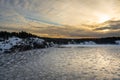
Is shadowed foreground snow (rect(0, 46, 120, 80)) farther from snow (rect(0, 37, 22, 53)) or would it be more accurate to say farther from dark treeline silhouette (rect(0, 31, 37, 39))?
dark treeline silhouette (rect(0, 31, 37, 39))

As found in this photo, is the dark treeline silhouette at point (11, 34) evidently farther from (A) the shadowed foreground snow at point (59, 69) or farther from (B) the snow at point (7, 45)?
(A) the shadowed foreground snow at point (59, 69)

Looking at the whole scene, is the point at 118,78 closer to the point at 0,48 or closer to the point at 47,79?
the point at 47,79

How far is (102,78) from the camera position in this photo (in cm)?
1666

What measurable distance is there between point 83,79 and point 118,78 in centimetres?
342

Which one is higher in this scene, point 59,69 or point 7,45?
point 7,45

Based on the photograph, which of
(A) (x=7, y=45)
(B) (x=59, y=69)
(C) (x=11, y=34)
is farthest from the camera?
(C) (x=11, y=34)

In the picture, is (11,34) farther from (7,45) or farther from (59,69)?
(59,69)

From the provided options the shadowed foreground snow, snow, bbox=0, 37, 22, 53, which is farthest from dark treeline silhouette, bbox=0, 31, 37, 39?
the shadowed foreground snow

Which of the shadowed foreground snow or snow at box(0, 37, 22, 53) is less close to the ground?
snow at box(0, 37, 22, 53)

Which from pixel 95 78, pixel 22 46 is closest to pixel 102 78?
pixel 95 78

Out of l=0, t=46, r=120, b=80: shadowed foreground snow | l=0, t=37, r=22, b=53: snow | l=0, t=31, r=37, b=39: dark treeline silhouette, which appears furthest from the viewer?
l=0, t=31, r=37, b=39: dark treeline silhouette

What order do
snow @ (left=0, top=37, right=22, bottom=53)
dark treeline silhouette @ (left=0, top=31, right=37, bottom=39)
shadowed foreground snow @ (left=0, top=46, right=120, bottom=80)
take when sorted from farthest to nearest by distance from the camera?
dark treeline silhouette @ (left=0, top=31, right=37, bottom=39) → snow @ (left=0, top=37, right=22, bottom=53) → shadowed foreground snow @ (left=0, top=46, right=120, bottom=80)

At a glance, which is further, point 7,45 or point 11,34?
point 11,34

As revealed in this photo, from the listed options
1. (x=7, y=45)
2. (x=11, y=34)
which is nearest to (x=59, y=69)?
(x=7, y=45)
